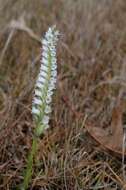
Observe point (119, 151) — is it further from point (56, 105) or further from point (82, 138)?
point (56, 105)

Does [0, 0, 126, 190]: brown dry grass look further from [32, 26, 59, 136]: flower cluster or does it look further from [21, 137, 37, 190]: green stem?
[32, 26, 59, 136]: flower cluster

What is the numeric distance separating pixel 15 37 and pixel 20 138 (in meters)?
0.69

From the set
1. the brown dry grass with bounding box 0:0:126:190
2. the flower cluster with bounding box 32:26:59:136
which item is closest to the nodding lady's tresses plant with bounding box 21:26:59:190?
the flower cluster with bounding box 32:26:59:136

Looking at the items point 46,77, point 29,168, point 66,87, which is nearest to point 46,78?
point 46,77

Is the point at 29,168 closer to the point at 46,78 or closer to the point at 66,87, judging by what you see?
the point at 46,78

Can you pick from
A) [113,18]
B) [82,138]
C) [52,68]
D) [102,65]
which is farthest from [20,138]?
[113,18]

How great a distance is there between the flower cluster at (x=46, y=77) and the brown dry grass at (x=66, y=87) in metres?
0.21

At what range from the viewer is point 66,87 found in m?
1.91

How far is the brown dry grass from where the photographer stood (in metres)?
1.45

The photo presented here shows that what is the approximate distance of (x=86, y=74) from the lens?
200 cm

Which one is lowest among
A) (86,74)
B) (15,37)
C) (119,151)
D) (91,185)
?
(91,185)

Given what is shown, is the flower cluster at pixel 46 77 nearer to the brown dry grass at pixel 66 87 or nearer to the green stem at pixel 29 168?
the green stem at pixel 29 168

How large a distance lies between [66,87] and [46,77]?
2.19 feet

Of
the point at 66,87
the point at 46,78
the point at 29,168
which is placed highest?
the point at 66,87
